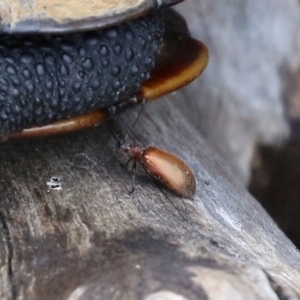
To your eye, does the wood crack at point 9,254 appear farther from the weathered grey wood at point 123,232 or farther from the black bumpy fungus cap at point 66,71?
the black bumpy fungus cap at point 66,71

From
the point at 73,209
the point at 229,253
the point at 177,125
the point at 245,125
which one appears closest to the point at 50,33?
the point at 73,209

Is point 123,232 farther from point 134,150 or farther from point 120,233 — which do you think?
point 134,150

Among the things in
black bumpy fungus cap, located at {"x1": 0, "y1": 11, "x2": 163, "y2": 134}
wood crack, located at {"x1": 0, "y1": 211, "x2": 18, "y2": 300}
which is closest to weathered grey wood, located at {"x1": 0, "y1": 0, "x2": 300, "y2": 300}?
wood crack, located at {"x1": 0, "y1": 211, "x2": 18, "y2": 300}

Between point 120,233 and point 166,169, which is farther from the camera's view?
point 166,169

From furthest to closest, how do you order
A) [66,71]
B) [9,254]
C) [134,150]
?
[134,150], [66,71], [9,254]

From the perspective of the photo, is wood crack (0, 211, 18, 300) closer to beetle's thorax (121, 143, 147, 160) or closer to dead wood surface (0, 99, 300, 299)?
dead wood surface (0, 99, 300, 299)

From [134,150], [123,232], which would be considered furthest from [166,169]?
[123,232]

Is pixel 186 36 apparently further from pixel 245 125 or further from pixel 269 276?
pixel 269 276

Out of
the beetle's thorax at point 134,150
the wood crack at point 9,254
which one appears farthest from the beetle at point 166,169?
the wood crack at point 9,254
